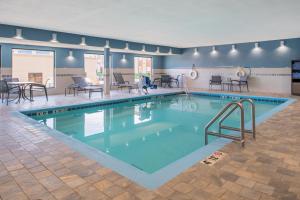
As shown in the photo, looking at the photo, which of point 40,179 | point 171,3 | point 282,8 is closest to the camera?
point 40,179

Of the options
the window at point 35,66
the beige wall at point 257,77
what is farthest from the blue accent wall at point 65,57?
the window at point 35,66

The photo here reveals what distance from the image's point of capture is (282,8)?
15.9 feet

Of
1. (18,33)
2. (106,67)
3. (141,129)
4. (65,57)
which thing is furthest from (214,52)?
(18,33)

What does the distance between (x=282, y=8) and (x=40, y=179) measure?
554cm

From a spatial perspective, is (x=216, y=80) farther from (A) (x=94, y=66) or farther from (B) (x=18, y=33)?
(B) (x=18, y=33)

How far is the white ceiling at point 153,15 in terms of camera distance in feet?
14.7

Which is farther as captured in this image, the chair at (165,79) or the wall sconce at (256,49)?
the chair at (165,79)

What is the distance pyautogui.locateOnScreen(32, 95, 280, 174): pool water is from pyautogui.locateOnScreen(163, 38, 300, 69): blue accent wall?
4513 mm

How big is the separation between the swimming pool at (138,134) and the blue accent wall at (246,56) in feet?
9.05

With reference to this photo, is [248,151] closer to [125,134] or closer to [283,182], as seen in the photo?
[283,182]

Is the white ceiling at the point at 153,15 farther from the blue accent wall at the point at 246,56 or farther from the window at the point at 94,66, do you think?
the window at the point at 94,66

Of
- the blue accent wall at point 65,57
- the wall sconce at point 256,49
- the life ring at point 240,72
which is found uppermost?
the wall sconce at point 256,49

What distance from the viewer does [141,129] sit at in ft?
16.5

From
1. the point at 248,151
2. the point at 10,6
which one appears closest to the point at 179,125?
→ the point at 248,151
